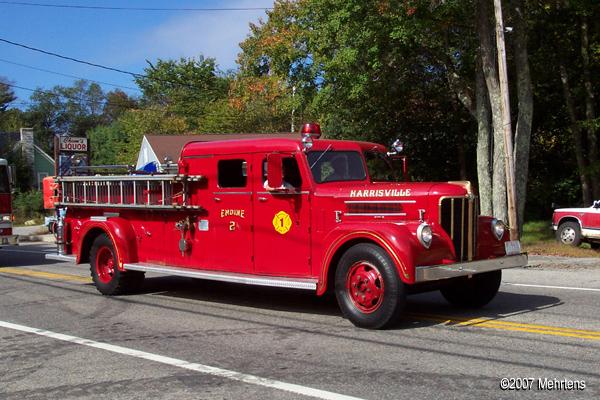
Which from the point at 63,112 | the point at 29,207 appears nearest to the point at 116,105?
the point at 63,112

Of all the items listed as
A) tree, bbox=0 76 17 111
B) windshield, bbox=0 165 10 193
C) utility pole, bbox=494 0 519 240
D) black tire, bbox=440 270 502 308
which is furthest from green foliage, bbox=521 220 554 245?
tree, bbox=0 76 17 111

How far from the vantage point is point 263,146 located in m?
8.26

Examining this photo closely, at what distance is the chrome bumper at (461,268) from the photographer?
669 centimetres

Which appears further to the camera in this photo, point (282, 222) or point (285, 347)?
point (282, 222)

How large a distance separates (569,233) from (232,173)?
490 inches

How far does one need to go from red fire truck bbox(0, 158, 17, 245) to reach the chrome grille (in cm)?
1208

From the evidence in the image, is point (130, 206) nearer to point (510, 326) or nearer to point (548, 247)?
point (510, 326)

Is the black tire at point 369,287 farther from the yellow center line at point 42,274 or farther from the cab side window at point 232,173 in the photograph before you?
the yellow center line at point 42,274

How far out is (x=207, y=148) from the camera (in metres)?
8.94

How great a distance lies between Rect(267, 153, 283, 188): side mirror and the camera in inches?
308

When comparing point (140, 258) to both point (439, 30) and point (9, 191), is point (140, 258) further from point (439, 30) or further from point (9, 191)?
point (439, 30)

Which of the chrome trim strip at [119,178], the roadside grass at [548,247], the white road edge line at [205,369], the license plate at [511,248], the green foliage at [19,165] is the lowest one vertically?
the roadside grass at [548,247]

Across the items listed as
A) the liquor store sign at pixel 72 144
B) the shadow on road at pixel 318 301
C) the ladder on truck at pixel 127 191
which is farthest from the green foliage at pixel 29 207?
the shadow on road at pixel 318 301

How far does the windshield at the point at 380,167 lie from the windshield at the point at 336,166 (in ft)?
0.74
